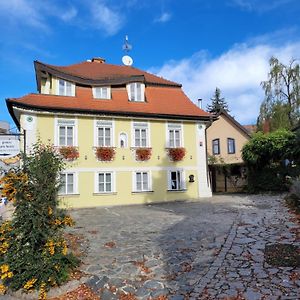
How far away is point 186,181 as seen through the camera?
63.6 feet

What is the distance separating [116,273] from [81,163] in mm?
11457

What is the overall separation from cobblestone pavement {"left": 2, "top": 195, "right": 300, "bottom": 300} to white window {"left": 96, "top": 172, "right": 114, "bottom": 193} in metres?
5.91

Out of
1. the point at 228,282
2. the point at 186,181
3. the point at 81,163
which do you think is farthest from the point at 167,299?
the point at 186,181

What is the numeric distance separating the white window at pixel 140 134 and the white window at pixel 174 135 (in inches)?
59.5

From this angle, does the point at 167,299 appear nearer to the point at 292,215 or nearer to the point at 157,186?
the point at 292,215

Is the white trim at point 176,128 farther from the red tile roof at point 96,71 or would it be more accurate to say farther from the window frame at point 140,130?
the red tile roof at point 96,71

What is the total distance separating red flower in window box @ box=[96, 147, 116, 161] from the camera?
17500 mm

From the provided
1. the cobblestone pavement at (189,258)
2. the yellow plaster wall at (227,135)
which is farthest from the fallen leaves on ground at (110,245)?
the yellow plaster wall at (227,135)

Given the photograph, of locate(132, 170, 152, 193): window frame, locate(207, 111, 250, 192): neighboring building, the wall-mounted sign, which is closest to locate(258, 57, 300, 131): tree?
locate(207, 111, 250, 192): neighboring building

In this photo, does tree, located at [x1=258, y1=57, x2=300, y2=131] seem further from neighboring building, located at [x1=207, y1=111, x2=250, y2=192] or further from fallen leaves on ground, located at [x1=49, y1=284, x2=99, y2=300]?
fallen leaves on ground, located at [x1=49, y1=284, x2=99, y2=300]

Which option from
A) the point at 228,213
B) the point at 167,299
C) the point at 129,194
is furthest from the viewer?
the point at 129,194

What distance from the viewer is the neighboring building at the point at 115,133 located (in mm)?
16906

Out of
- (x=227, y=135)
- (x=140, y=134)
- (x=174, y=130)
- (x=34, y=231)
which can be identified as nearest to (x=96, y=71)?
(x=140, y=134)

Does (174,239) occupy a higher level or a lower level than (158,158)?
lower
